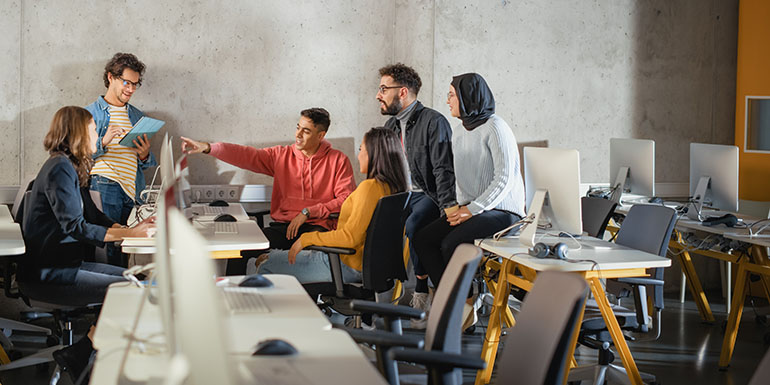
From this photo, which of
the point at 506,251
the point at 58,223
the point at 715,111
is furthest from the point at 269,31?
the point at 715,111

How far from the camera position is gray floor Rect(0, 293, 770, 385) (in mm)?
4367

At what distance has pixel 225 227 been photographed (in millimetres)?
4359

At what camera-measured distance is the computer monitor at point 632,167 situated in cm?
600

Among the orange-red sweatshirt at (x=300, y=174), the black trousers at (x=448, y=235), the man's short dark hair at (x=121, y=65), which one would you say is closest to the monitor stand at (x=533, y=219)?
the black trousers at (x=448, y=235)

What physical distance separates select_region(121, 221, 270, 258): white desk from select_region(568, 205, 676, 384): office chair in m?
1.64

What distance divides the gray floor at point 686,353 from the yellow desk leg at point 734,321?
7 centimetres

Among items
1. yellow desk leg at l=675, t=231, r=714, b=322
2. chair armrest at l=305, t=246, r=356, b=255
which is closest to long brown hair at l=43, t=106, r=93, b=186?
chair armrest at l=305, t=246, r=356, b=255

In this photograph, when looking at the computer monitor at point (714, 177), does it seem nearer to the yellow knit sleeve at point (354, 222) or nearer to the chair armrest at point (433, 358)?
the yellow knit sleeve at point (354, 222)

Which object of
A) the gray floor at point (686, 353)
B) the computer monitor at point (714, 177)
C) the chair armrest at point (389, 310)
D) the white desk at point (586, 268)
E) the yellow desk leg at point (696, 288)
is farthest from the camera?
the yellow desk leg at point (696, 288)

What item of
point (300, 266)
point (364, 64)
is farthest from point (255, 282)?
point (364, 64)

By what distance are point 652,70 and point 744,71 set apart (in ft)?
2.60

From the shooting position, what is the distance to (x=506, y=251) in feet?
12.5

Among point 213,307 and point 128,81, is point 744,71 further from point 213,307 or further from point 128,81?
point 213,307

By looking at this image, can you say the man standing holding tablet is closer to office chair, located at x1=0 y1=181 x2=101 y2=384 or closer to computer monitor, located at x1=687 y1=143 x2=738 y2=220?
office chair, located at x1=0 y1=181 x2=101 y2=384
